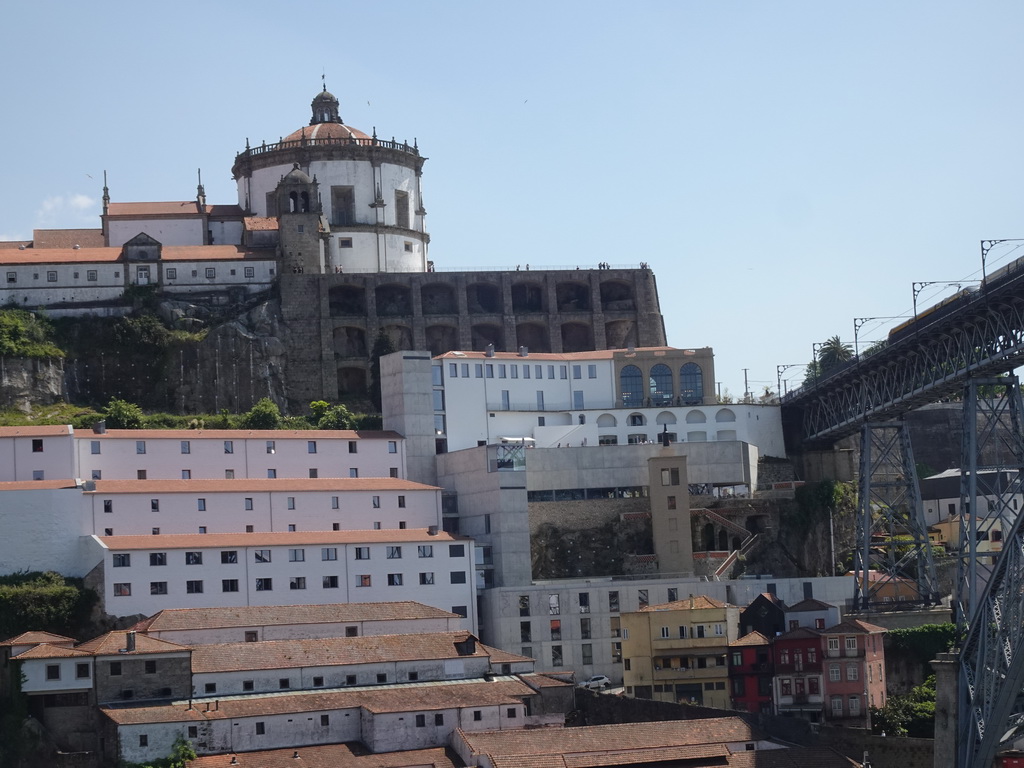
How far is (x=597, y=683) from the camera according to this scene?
91188 mm

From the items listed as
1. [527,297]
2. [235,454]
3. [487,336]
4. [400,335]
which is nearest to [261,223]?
[400,335]

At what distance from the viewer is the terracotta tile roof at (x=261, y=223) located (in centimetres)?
12294

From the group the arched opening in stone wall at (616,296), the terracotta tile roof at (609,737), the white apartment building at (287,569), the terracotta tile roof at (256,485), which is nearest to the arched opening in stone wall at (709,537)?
the terracotta tile roof at (256,485)

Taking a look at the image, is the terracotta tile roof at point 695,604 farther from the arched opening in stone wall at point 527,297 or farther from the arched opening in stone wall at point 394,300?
the arched opening in stone wall at point 527,297

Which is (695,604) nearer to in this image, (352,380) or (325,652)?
(325,652)

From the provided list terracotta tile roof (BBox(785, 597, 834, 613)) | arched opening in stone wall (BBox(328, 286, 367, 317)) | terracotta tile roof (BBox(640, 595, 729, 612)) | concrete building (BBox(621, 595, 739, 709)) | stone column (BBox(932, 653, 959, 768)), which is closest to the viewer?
stone column (BBox(932, 653, 959, 768))

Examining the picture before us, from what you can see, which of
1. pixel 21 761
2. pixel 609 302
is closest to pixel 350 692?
pixel 21 761

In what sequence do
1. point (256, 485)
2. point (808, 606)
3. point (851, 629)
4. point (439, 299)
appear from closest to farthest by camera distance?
point (851, 629) < point (808, 606) < point (256, 485) < point (439, 299)

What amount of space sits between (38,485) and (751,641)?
115 ft

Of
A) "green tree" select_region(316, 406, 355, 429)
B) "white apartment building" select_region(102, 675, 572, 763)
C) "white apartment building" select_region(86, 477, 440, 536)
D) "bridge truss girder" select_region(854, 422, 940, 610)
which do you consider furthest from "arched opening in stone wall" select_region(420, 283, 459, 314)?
"white apartment building" select_region(102, 675, 572, 763)

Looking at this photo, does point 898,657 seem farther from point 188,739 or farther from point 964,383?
point 188,739

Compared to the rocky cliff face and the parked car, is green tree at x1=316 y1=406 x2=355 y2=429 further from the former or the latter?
the parked car

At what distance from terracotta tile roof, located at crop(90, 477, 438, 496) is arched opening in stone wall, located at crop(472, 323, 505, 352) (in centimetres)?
2387

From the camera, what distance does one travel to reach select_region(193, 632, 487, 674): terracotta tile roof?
80.2 meters
